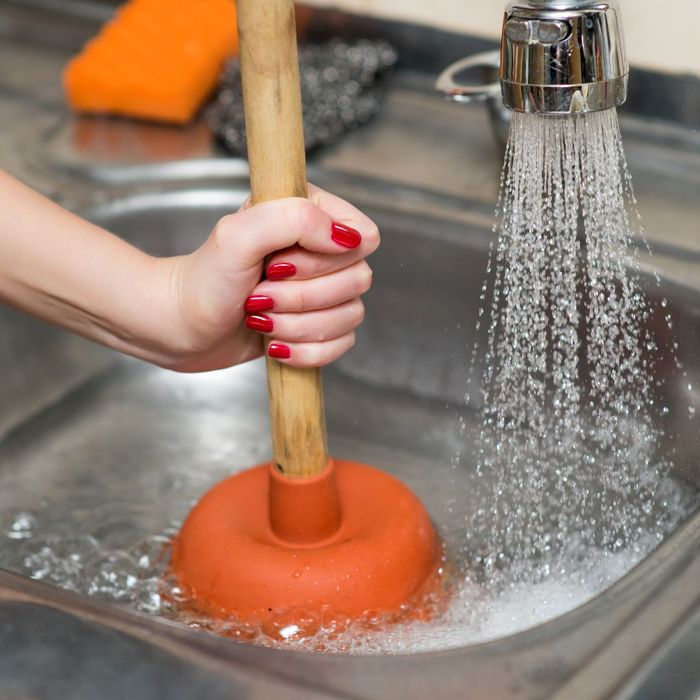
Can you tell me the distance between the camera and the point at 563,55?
0.54 m

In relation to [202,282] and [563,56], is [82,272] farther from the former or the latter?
[563,56]

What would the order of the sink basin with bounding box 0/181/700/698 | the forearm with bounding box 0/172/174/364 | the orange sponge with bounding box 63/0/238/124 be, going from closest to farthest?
the forearm with bounding box 0/172/174/364
the sink basin with bounding box 0/181/700/698
the orange sponge with bounding box 63/0/238/124

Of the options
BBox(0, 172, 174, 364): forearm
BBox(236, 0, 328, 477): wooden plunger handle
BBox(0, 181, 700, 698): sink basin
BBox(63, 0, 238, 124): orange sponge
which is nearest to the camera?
BBox(236, 0, 328, 477): wooden plunger handle

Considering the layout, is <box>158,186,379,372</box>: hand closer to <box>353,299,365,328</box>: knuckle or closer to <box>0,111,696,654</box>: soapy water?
<box>353,299,365,328</box>: knuckle

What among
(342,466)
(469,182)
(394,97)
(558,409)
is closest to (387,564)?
(342,466)

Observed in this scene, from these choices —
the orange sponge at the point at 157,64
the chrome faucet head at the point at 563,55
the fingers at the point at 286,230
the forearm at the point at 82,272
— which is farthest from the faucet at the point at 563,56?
the orange sponge at the point at 157,64

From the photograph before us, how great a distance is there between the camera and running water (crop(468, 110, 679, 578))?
707mm

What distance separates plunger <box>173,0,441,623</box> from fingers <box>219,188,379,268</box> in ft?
0.04

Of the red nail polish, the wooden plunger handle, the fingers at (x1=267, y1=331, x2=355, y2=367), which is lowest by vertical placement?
the fingers at (x1=267, y1=331, x2=355, y2=367)

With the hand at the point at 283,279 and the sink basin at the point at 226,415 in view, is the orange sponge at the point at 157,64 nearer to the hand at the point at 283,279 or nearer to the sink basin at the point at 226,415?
the sink basin at the point at 226,415

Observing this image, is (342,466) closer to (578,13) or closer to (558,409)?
(558,409)

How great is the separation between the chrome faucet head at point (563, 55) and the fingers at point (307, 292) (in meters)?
0.12

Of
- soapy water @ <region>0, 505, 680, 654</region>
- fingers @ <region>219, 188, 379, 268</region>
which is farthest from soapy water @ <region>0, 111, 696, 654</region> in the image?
fingers @ <region>219, 188, 379, 268</region>

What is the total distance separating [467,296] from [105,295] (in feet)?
0.98
